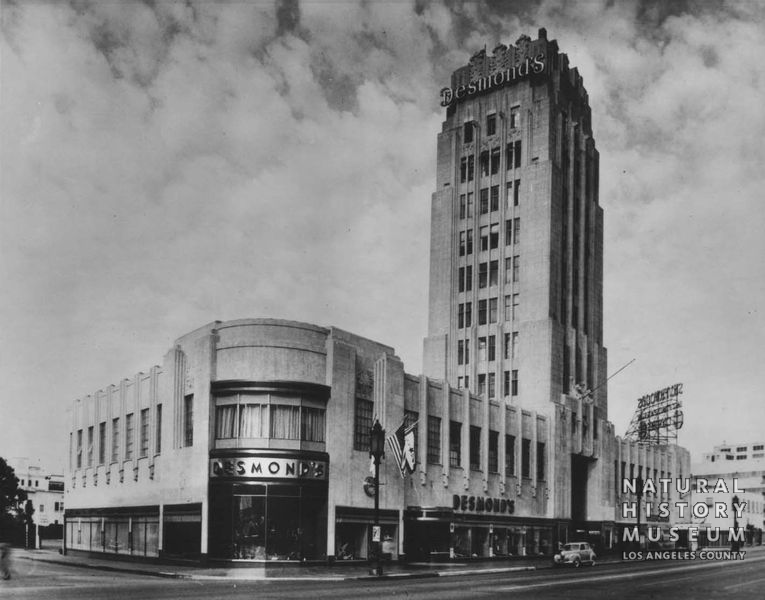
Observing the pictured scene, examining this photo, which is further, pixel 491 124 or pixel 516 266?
pixel 491 124

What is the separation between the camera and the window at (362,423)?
168 ft

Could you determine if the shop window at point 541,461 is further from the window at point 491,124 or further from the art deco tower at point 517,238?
the window at point 491,124

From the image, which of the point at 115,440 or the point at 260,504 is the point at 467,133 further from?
the point at 260,504

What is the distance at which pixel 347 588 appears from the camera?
32719 millimetres

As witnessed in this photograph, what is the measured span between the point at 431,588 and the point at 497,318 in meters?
49.1

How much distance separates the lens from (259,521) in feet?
151

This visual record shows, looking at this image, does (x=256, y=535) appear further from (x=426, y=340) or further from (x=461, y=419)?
(x=426, y=340)

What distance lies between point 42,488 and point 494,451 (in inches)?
4741

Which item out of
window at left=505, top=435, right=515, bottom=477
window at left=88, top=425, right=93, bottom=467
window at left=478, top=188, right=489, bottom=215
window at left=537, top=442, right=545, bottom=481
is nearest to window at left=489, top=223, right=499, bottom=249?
window at left=478, top=188, right=489, bottom=215

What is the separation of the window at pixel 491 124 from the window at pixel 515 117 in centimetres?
154

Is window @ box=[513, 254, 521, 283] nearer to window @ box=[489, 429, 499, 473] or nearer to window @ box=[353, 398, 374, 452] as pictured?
window @ box=[489, 429, 499, 473]

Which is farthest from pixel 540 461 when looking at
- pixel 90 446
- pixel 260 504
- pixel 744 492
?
pixel 744 492

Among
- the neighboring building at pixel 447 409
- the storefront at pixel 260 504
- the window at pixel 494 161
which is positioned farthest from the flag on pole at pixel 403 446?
the window at pixel 494 161

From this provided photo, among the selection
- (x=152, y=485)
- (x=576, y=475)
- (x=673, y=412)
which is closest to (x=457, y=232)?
(x=576, y=475)
